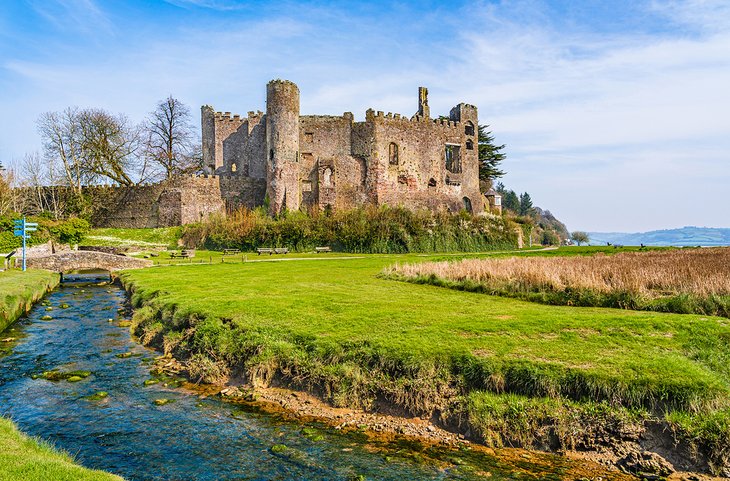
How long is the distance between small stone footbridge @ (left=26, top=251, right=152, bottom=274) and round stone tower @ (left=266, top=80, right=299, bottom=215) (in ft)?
49.3

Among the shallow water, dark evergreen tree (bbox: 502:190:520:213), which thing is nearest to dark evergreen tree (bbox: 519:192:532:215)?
dark evergreen tree (bbox: 502:190:520:213)

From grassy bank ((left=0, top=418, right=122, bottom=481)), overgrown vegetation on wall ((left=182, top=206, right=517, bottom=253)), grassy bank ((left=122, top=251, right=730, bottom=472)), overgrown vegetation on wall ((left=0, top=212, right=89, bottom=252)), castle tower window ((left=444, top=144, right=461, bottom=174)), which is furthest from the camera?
castle tower window ((left=444, top=144, right=461, bottom=174))

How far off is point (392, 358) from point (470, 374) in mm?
1481

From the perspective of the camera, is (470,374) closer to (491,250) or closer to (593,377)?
(593,377)

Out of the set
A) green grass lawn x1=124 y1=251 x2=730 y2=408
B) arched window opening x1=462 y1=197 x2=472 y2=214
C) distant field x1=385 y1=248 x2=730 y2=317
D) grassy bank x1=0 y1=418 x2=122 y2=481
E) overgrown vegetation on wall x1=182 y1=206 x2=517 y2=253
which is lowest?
grassy bank x1=0 y1=418 x2=122 y2=481

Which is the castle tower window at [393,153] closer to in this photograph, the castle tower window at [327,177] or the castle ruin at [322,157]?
the castle ruin at [322,157]

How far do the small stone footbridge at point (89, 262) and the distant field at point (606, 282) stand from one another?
19338 mm

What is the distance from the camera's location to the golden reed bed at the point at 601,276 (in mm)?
13008

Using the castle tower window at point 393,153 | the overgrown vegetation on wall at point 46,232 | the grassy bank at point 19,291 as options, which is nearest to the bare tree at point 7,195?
the overgrown vegetation on wall at point 46,232

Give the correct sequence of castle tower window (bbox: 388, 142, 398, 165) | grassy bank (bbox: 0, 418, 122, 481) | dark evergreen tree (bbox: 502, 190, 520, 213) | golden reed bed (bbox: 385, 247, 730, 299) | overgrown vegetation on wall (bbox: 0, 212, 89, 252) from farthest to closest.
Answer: dark evergreen tree (bbox: 502, 190, 520, 213), castle tower window (bbox: 388, 142, 398, 165), overgrown vegetation on wall (bbox: 0, 212, 89, 252), golden reed bed (bbox: 385, 247, 730, 299), grassy bank (bbox: 0, 418, 122, 481)

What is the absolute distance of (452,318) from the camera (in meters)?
11.4

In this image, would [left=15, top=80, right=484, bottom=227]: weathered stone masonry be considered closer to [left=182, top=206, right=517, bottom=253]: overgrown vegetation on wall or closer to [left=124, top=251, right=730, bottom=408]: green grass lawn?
[left=182, top=206, right=517, bottom=253]: overgrown vegetation on wall

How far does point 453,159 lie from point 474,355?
46.0 m

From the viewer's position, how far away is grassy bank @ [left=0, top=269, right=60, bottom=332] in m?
15.1
